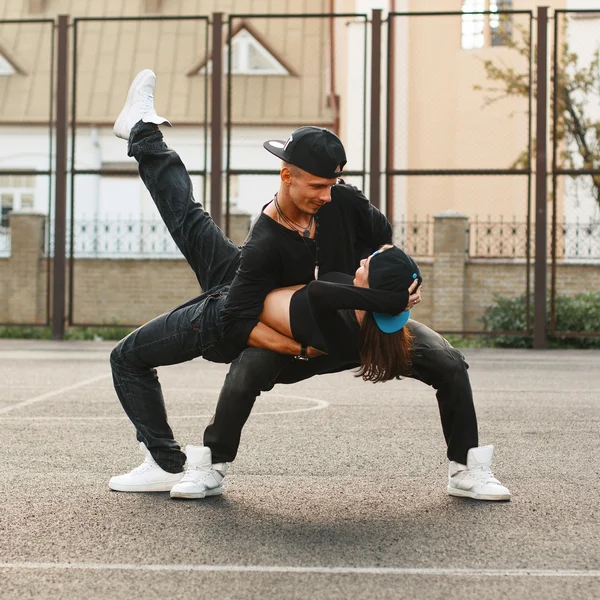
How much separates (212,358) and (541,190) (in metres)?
11.6

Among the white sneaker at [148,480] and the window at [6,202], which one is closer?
the white sneaker at [148,480]

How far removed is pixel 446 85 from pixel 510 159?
1.86 meters

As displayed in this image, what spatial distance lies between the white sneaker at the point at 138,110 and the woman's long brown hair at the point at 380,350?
1689mm

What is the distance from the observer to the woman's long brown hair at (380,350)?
173 inches

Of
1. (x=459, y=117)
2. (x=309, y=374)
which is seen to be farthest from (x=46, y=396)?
(x=459, y=117)

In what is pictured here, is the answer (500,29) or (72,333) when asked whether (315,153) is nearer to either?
(72,333)

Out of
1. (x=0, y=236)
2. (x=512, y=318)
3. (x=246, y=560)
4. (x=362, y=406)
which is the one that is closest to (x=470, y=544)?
(x=246, y=560)

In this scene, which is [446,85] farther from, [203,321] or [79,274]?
[203,321]

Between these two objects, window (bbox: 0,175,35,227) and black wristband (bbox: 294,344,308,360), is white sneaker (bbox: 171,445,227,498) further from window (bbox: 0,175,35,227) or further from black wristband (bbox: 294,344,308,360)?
window (bbox: 0,175,35,227)

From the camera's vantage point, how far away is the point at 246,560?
12.5 feet

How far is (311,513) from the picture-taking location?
15.0ft

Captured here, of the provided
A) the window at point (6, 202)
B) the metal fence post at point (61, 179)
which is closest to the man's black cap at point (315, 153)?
the metal fence post at point (61, 179)

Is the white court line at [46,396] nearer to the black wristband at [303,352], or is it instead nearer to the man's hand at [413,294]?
the black wristband at [303,352]

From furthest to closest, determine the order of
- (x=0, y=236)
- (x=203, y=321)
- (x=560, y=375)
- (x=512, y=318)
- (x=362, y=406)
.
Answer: (x=0, y=236) < (x=512, y=318) < (x=560, y=375) < (x=362, y=406) < (x=203, y=321)
